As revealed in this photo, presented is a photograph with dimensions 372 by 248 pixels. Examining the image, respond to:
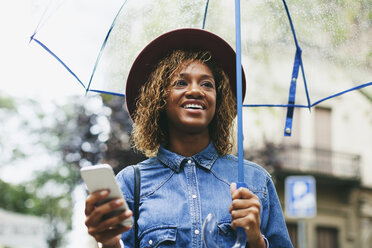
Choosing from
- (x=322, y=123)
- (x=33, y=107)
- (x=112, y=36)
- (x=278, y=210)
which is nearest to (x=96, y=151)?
(x=112, y=36)

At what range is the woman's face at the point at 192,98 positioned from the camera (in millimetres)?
2533

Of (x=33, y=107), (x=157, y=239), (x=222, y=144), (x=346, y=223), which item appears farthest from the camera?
(x=33, y=107)

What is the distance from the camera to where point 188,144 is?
264 centimetres

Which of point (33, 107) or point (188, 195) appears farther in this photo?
point (33, 107)

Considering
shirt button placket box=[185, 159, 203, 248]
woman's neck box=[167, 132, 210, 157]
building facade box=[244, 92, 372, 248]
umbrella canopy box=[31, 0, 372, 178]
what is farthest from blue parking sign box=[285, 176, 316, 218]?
building facade box=[244, 92, 372, 248]

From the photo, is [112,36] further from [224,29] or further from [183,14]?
[224,29]

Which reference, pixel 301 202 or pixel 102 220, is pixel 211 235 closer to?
pixel 102 220

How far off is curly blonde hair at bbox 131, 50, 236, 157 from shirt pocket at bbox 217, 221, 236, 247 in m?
0.52

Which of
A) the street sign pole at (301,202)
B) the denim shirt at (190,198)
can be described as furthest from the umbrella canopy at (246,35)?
the street sign pole at (301,202)

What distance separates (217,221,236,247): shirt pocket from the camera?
7.40ft

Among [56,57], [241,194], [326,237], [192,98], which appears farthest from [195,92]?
[326,237]

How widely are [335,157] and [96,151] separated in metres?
12.5

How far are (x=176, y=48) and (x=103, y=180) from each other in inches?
45.9

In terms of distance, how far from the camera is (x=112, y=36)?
3.12 metres
